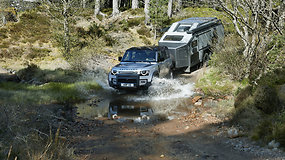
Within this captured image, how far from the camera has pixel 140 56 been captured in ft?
41.7

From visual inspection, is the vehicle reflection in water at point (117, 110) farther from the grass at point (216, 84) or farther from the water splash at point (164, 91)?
the grass at point (216, 84)

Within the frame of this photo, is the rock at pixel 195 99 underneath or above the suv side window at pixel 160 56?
underneath

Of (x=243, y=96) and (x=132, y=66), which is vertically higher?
(x=132, y=66)

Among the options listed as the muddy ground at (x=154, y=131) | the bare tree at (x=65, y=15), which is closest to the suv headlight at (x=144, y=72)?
the muddy ground at (x=154, y=131)

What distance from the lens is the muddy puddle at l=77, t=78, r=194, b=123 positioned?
936 centimetres

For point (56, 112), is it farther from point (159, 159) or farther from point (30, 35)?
point (30, 35)

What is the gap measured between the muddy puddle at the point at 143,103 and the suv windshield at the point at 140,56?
3.75 feet

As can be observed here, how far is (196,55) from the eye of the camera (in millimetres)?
16031

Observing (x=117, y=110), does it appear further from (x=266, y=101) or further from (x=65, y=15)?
(x=65, y=15)

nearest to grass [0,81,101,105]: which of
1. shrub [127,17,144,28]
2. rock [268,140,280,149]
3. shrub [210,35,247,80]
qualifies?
shrub [210,35,247,80]

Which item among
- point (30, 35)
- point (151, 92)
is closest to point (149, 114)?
point (151, 92)

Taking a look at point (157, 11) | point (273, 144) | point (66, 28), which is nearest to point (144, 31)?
point (157, 11)

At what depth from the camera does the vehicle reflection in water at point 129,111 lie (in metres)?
9.20

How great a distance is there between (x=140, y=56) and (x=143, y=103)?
2754 millimetres
